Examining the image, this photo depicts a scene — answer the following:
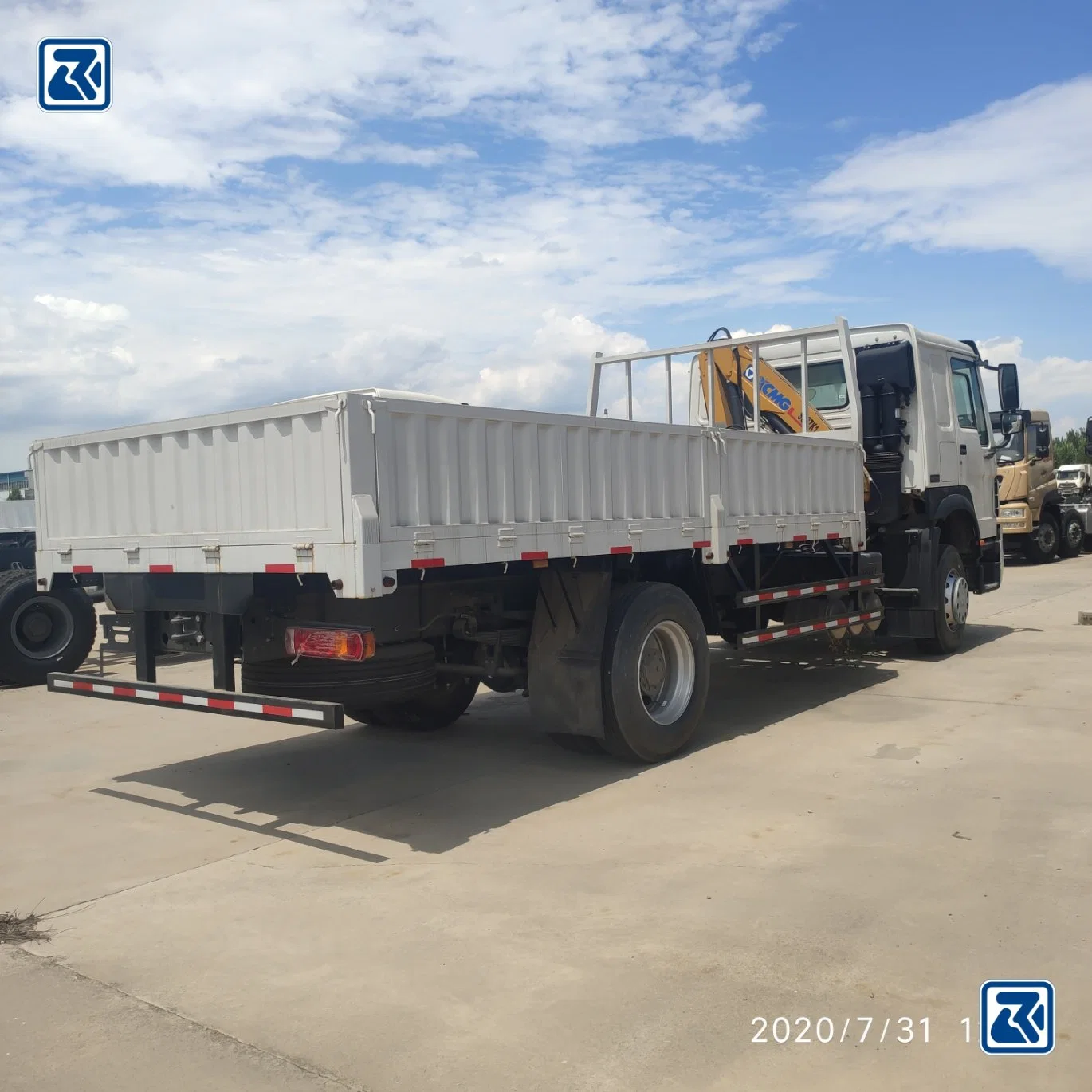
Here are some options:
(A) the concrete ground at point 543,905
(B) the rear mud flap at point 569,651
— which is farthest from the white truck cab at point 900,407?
(B) the rear mud flap at point 569,651

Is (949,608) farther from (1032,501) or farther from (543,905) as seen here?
(1032,501)

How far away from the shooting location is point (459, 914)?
467 centimetres

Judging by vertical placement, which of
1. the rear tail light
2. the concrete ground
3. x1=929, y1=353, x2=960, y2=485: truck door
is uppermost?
x1=929, y1=353, x2=960, y2=485: truck door

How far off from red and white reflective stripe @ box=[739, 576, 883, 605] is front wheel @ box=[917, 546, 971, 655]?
1.04 metres

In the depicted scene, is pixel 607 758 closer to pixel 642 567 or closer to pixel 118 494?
pixel 642 567

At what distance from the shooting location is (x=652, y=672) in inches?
295

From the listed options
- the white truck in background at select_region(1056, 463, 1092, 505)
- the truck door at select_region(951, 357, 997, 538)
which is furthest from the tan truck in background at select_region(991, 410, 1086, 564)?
the truck door at select_region(951, 357, 997, 538)

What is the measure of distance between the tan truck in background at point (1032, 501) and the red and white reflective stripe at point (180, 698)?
1906 cm

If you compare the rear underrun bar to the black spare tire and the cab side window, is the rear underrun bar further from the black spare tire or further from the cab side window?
the cab side window

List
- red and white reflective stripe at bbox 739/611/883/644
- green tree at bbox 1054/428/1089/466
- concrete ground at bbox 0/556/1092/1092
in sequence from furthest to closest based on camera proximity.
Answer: green tree at bbox 1054/428/1089/466 → red and white reflective stripe at bbox 739/611/883/644 → concrete ground at bbox 0/556/1092/1092

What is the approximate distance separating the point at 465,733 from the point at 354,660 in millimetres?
2603

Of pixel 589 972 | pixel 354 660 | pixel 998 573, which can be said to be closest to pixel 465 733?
pixel 354 660

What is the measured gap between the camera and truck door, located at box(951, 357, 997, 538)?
1159 cm

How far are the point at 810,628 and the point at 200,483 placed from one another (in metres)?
5.29
